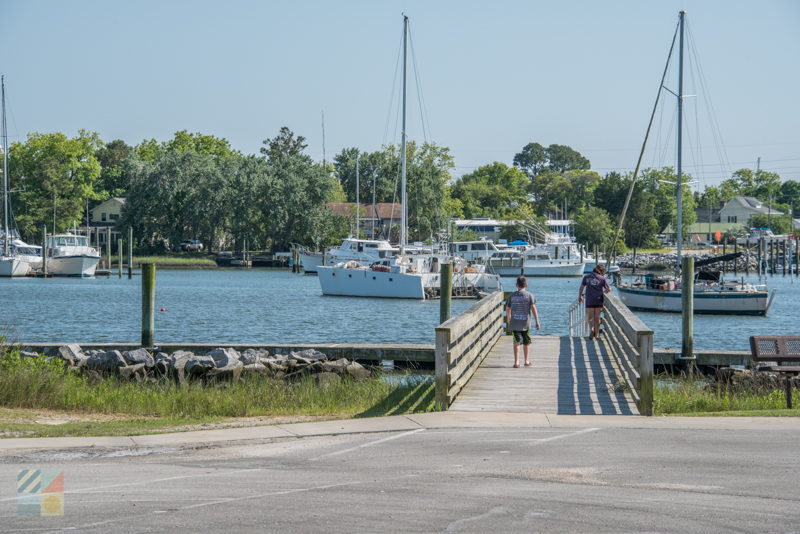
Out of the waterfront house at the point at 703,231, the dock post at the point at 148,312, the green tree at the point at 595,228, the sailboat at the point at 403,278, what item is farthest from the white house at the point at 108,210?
the dock post at the point at 148,312

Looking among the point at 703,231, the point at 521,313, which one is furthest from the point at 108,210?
the point at 521,313

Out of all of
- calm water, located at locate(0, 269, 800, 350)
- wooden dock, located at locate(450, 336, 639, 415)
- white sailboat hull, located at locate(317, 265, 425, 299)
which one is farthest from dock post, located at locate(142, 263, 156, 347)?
white sailboat hull, located at locate(317, 265, 425, 299)

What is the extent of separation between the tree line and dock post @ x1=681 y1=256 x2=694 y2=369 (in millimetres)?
80270

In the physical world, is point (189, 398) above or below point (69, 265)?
below

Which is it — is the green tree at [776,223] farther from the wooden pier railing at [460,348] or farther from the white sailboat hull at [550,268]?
the wooden pier railing at [460,348]

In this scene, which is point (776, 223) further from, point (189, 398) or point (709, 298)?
point (189, 398)

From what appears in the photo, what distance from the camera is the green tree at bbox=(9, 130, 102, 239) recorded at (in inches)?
5187

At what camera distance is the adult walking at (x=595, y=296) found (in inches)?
984

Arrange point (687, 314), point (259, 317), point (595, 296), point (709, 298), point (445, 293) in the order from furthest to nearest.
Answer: point (259, 317) < point (709, 298) < point (445, 293) < point (595, 296) < point (687, 314)

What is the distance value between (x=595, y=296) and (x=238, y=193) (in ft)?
329

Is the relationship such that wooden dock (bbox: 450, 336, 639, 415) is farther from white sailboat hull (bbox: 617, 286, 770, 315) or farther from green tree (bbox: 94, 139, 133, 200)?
green tree (bbox: 94, 139, 133, 200)

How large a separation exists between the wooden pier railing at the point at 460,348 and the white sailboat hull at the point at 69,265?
8270 cm

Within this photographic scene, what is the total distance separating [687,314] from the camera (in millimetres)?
24516

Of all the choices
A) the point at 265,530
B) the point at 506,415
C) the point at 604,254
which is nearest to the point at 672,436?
the point at 506,415
